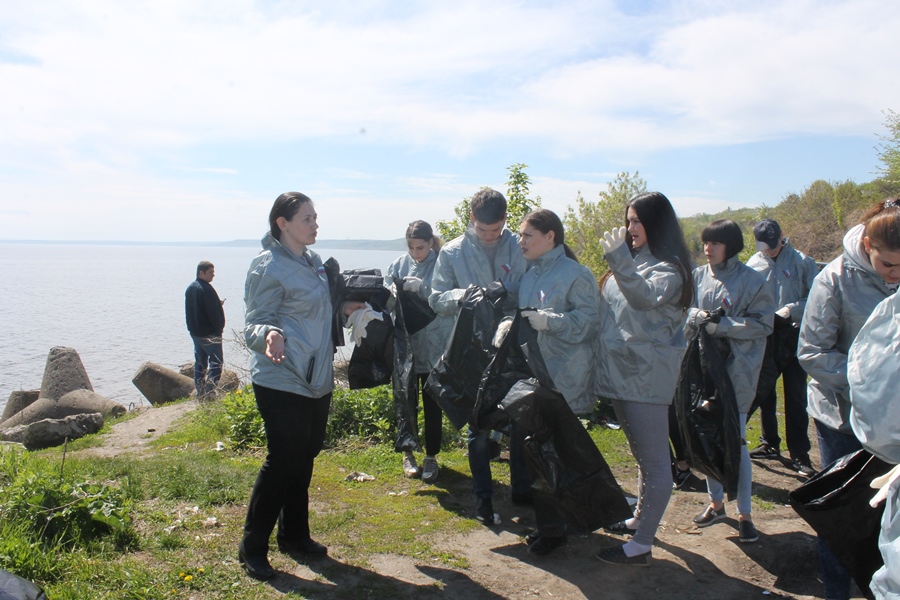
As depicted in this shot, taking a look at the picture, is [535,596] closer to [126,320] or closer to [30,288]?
[126,320]

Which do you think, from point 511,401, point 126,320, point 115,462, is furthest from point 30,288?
point 511,401

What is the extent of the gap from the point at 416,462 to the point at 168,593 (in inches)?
101

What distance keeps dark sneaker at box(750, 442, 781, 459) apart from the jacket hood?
3.56m

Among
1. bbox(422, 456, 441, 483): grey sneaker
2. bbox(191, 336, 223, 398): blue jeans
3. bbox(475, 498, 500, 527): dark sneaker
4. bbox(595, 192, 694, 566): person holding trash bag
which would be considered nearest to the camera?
bbox(595, 192, 694, 566): person holding trash bag

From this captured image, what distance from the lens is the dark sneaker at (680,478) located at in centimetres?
528

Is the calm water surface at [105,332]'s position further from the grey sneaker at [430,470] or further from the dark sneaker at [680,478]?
the dark sneaker at [680,478]

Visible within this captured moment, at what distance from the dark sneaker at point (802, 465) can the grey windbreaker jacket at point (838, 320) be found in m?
2.91

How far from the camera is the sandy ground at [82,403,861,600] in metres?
3.66

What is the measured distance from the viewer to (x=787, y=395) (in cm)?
625

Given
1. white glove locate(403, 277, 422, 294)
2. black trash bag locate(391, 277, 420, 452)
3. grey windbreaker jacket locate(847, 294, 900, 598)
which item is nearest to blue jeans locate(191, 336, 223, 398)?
black trash bag locate(391, 277, 420, 452)

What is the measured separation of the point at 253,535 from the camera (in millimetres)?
3707

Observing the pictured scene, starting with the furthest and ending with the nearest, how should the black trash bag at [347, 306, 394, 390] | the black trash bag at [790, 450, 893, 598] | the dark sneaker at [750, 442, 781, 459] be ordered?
the dark sneaker at [750, 442, 781, 459] → the black trash bag at [347, 306, 394, 390] → the black trash bag at [790, 450, 893, 598]

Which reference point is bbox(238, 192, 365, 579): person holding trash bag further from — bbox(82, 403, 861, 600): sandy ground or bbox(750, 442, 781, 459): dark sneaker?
bbox(750, 442, 781, 459): dark sneaker

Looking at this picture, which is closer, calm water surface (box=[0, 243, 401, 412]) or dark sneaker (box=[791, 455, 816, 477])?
dark sneaker (box=[791, 455, 816, 477])
